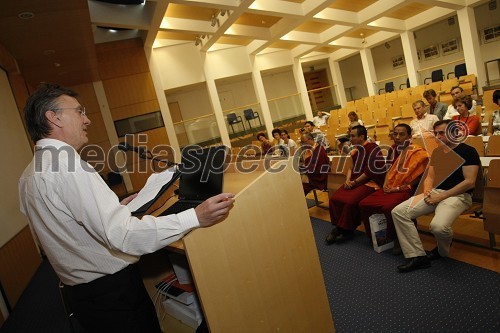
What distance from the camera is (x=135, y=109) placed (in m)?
8.93

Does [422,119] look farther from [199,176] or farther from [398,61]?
[398,61]

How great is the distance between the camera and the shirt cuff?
990 mm

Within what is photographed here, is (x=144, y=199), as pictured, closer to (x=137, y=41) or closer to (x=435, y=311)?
(x=435, y=311)

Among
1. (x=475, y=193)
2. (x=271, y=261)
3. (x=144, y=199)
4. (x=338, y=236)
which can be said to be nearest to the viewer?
(x=271, y=261)

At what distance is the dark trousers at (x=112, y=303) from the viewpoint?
112 cm

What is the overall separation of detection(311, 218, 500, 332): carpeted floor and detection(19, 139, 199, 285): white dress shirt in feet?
5.23

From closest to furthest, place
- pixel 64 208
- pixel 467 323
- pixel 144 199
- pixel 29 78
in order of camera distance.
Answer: pixel 64 208, pixel 144 199, pixel 467 323, pixel 29 78

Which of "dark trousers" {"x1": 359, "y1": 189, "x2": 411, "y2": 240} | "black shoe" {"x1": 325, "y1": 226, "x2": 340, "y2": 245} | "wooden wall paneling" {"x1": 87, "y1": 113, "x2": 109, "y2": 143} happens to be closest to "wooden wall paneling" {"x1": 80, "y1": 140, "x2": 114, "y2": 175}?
"wooden wall paneling" {"x1": 87, "y1": 113, "x2": 109, "y2": 143}

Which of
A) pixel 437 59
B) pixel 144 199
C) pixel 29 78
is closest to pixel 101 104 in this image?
pixel 29 78

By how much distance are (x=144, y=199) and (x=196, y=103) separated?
40.5 feet

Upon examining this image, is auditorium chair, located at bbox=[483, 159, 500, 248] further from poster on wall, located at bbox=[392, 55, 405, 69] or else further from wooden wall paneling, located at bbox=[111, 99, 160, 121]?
poster on wall, located at bbox=[392, 55, 405, 69]

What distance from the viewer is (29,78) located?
6.61 meters

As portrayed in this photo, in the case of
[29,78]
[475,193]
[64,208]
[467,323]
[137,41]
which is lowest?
[467,323]

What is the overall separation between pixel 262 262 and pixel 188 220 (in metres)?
0.39
